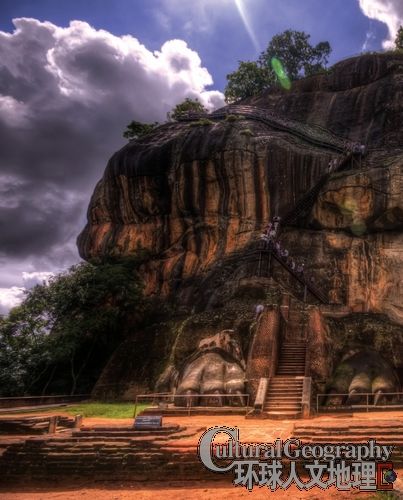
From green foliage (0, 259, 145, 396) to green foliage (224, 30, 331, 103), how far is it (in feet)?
86.7

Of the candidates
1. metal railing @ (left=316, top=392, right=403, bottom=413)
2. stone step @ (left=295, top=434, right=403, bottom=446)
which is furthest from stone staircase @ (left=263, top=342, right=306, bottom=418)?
stone step @ (left=295, top=434, right=403, bottom=446)

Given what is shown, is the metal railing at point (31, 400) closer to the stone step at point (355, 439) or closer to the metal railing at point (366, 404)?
the metal railing at point (366, 404)

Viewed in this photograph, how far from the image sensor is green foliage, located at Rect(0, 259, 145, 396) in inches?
979

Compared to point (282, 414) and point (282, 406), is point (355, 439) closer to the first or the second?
point (282, 414)

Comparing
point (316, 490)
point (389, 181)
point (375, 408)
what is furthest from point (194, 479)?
point (389, 181)

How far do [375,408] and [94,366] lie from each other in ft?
61.6

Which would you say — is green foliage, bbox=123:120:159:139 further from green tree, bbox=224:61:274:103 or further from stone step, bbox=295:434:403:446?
stone step, bbox=295:434:403:446

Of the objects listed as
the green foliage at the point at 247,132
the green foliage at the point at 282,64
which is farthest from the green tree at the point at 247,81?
the green foliage at the point at 247,132

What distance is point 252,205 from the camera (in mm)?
31344

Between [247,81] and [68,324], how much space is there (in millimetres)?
33344

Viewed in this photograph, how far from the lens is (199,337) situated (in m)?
20.3

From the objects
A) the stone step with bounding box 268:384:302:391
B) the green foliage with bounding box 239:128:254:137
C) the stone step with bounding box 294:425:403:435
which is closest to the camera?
the stone step with bounding box 294:425:403:435

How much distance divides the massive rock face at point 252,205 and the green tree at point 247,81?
39.6ft

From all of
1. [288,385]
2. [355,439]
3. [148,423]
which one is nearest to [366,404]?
[288,385]
